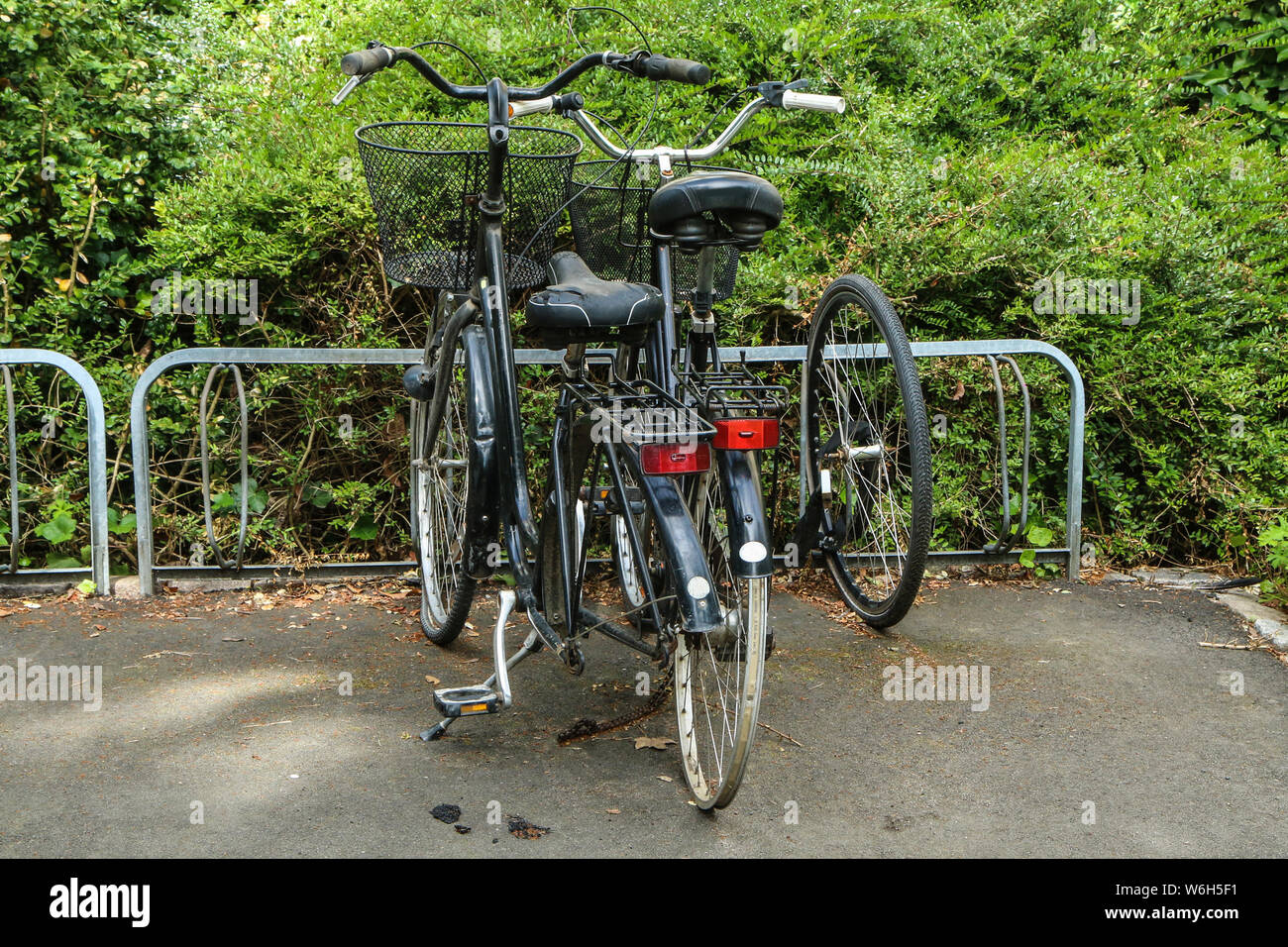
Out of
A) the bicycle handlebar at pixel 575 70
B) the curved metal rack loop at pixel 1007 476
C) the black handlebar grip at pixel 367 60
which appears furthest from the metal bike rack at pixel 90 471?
the curved metal rack loop at pixel 1007 476

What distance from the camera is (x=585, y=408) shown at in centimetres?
329

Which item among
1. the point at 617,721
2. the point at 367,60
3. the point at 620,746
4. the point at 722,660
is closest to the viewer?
the point at 722,660

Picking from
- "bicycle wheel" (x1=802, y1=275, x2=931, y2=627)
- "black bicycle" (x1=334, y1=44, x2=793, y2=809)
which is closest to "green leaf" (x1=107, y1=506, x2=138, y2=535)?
"black bicycle" (x1=334, y1=44, x2=793, y2=809)

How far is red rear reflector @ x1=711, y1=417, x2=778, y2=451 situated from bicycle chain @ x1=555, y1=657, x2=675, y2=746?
0.80m

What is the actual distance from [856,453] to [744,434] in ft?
4.80

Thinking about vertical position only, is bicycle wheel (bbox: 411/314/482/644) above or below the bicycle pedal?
above

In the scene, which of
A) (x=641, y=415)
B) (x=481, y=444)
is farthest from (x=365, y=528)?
(x=641, y=415)

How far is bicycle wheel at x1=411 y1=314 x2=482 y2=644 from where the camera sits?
411 centimetres

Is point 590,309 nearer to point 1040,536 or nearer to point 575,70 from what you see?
point 575,70

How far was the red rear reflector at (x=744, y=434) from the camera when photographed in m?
2.81

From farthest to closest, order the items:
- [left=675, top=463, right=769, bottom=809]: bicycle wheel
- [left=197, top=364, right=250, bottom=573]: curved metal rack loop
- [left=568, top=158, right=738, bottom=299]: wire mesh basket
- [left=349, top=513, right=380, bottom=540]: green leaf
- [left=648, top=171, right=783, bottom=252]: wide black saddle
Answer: [left=349, top=513, right=380, bottom=540]: green leaf < [left=197, top=364, right=250, bottom=573]: curved metal rack loop < [left=568, top=158, right=738, bottom=299]: wire mesh basket < [left=648, top=171, right=783, bottom=252]: wide black saddle < [left=675, top=463, right=769, bottom=809]: bicycle wheel

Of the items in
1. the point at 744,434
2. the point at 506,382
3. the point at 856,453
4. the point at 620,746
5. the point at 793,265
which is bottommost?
the point at 620,746

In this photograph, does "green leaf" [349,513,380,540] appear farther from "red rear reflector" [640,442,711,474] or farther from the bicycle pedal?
"red rear reflector" [640,442,711,474]

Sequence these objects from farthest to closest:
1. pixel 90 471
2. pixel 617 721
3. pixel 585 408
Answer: pixel 90 471 → pixel 617 721 → pixel 585 408
